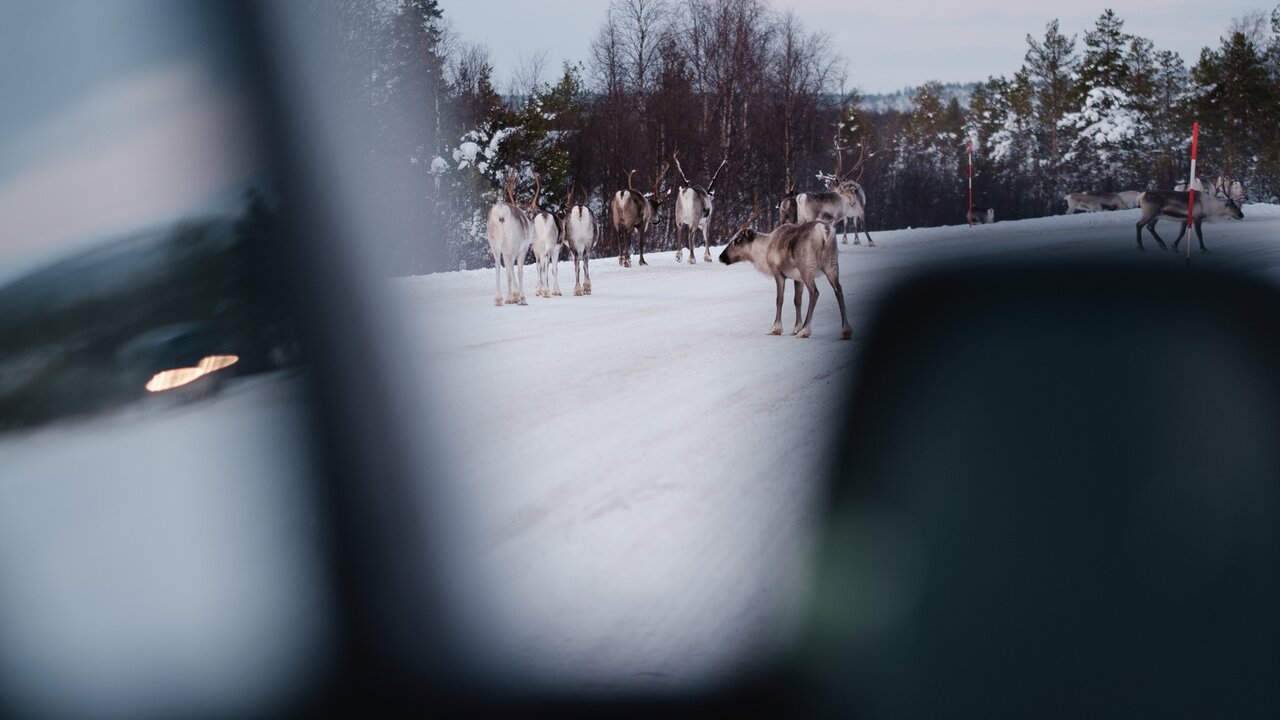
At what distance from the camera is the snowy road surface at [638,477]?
2.81m

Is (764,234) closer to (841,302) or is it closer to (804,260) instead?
(804,260)

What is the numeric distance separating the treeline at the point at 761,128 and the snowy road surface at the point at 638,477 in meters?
13.6

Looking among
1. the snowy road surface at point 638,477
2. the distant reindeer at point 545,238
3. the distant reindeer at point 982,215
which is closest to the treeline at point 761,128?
the distant reindeer at point 982,215

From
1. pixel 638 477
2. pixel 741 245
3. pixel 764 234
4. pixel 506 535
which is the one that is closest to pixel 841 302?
pixel 764 234

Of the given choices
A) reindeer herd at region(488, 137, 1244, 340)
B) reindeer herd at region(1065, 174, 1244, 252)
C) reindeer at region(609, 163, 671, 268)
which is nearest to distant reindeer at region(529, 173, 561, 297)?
reindeer herd at region(488, 137, 1244, 340)

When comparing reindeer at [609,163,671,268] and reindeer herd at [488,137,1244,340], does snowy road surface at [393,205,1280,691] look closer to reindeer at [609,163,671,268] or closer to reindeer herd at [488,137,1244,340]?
reindeer herd at [488,137,1244,340]

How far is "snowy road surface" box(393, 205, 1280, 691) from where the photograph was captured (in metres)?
2.81

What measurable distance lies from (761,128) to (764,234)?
1982cm

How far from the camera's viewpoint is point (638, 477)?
3945 millimetres

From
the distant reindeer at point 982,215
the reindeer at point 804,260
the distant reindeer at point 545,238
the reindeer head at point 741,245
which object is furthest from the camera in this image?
the distant reindeer at point 982,215

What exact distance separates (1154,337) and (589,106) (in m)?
20.5

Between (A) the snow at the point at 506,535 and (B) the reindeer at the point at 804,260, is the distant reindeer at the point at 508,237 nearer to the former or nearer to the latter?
(B) the reindeer at the point at 804,260

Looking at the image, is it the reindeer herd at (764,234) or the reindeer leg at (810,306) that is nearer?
the reindeer leg at (810,306)

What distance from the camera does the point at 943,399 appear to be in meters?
5.14
